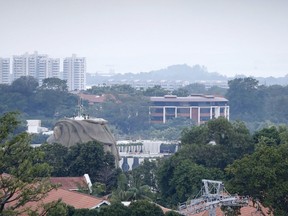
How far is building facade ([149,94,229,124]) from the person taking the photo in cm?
9894

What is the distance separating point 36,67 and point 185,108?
60127 millimetres

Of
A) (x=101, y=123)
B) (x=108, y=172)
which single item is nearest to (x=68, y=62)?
(x=101, y=123)

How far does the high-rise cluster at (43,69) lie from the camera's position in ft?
515

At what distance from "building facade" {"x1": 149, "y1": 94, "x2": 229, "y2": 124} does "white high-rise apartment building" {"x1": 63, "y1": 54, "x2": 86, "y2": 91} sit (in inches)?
2521

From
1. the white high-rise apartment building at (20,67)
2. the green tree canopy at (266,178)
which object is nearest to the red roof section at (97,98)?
the white high-rise apartment building at (20,67)

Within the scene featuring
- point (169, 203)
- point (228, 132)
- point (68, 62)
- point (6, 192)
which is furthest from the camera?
point (68, 62)

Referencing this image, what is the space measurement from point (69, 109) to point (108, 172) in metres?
52.1

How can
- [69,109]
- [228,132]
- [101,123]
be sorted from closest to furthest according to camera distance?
[228,132] < [101,123] < [69,109]

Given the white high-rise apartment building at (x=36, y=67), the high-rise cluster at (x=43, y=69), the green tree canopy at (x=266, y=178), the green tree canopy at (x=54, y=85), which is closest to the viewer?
the green tree canopy at (x=266, y=178)

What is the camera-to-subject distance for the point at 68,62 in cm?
16762

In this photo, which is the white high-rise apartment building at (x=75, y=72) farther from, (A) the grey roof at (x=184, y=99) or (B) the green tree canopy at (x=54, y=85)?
(A) the grey roof at (x=184, y=99)

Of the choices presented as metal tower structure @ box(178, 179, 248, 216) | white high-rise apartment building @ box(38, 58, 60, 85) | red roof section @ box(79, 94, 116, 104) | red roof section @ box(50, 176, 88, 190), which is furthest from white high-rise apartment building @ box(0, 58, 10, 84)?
metal tower structure @ box(178, 179, 248, 216)

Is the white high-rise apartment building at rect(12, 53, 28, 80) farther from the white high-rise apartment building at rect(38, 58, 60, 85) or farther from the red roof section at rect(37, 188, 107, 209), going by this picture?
the red roof section at rect(37, 188, 107, 209)

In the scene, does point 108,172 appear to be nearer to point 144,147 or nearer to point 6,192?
point 6,192
